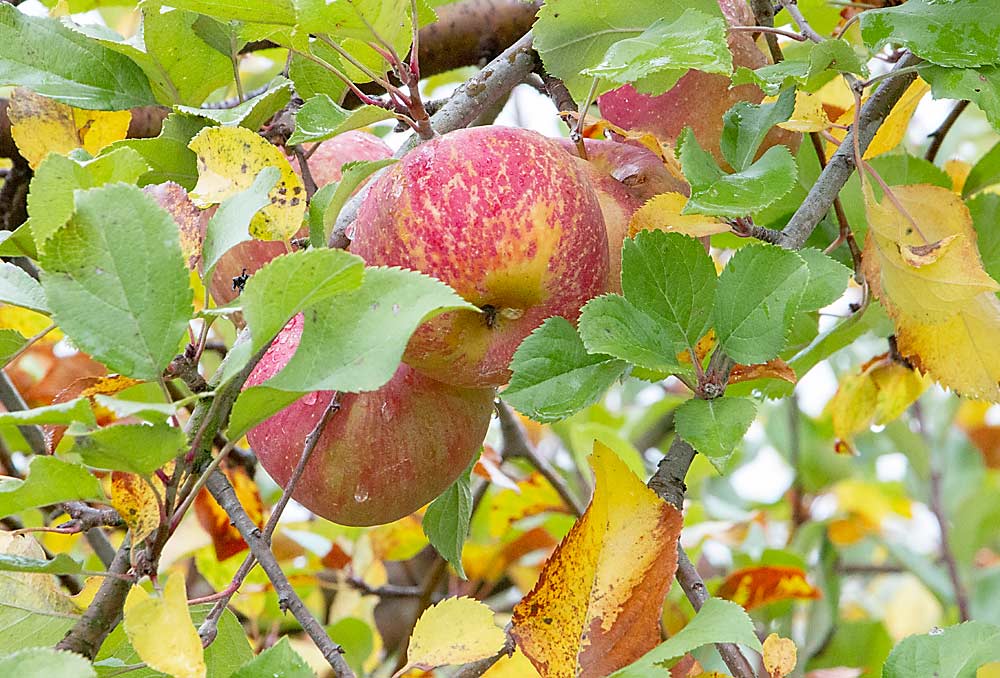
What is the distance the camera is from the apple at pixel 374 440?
0.65 metres

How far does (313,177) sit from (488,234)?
25 centimetres

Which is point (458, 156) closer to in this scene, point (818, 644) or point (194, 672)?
point (194, 672)

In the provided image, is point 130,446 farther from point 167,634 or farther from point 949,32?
point 949,32

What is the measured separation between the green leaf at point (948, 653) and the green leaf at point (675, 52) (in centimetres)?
32

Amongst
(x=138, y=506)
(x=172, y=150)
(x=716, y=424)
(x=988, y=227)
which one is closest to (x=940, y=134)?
(x=988, y=227)

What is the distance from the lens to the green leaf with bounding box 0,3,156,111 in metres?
0.67

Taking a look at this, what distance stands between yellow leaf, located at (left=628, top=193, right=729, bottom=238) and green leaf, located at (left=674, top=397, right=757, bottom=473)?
99mm

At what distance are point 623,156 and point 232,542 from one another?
0.56m

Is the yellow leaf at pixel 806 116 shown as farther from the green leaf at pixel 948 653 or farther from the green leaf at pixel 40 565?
the green leaf at pixel 40 565

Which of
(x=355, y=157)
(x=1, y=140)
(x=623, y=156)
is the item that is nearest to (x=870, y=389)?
(x=623, y=156)

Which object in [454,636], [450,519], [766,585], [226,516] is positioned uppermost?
[454,636]

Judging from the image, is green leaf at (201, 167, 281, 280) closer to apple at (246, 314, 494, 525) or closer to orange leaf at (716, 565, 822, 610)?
apple at (246, 314, 494, 525)

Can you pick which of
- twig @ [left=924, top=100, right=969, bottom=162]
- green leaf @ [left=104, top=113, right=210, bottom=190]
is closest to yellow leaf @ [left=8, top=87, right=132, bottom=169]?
green leaf @ [left=104, top=113, right=210, bottom=190]

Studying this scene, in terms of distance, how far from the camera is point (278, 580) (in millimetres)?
562
